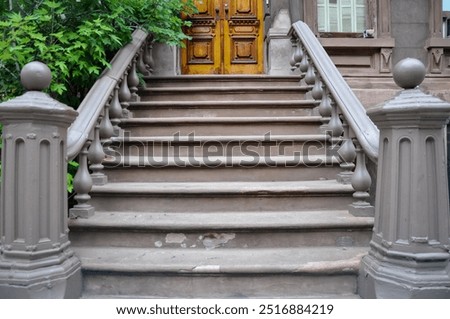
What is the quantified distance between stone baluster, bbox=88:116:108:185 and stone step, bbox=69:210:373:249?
510mm

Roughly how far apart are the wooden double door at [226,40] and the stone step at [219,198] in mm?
3954

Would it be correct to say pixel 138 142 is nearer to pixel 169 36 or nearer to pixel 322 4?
pixel 169 36

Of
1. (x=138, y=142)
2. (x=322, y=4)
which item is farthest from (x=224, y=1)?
(x=138, y=142)

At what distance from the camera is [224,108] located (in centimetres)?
465

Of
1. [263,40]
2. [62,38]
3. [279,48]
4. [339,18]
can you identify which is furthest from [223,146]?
[339,18]

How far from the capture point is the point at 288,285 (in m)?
2.57

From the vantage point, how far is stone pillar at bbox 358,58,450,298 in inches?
85.4

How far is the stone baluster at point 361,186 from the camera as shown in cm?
307

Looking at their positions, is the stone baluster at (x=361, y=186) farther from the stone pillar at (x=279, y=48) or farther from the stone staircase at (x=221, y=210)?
the stone pillar at (x=279, y=48)

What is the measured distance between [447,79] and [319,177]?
4.22 metres

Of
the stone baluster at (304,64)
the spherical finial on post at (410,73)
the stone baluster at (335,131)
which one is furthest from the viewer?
the stone baluster at (304,64)
